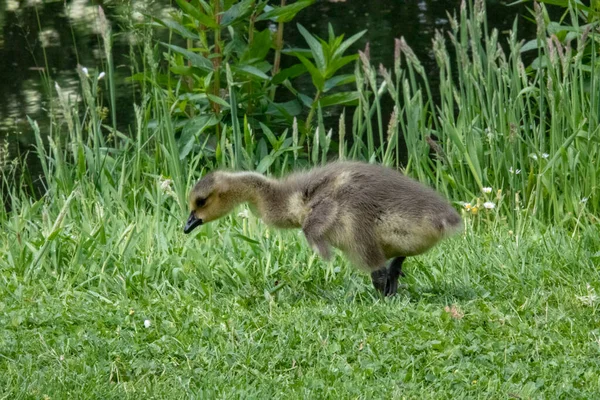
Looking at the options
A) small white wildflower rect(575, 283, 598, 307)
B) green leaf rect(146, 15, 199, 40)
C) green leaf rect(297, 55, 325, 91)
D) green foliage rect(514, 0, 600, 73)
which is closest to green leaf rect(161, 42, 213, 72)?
green leaf rect(146, 15, 199, 40)

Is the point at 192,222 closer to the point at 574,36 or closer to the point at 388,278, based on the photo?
the point at 388,278

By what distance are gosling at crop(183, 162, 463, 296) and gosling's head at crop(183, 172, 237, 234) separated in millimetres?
257

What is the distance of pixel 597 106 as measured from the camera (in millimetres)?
6988

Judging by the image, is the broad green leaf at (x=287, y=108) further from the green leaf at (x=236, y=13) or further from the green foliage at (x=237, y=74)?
the green leaf at (x=236, y=13)

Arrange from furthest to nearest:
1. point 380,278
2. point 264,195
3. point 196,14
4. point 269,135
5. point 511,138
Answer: point 269,135, point 196,14, point 511,138, point 264,195, point 380,278

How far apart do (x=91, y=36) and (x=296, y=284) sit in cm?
793

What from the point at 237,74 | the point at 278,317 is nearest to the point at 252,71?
the point at 237,74

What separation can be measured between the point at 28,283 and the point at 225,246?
1141mm

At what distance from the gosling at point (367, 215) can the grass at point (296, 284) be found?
0.86 ft

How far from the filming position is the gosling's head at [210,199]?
222 inches

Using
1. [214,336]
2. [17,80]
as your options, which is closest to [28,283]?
[214,336]

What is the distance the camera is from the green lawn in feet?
14.5

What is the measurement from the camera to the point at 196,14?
7.01 m

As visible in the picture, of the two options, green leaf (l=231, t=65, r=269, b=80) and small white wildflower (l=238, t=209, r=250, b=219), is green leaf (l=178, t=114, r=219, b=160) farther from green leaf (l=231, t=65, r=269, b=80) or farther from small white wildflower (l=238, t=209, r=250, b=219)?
small white wildflower (l=238, t=209, r=250, b=219)
